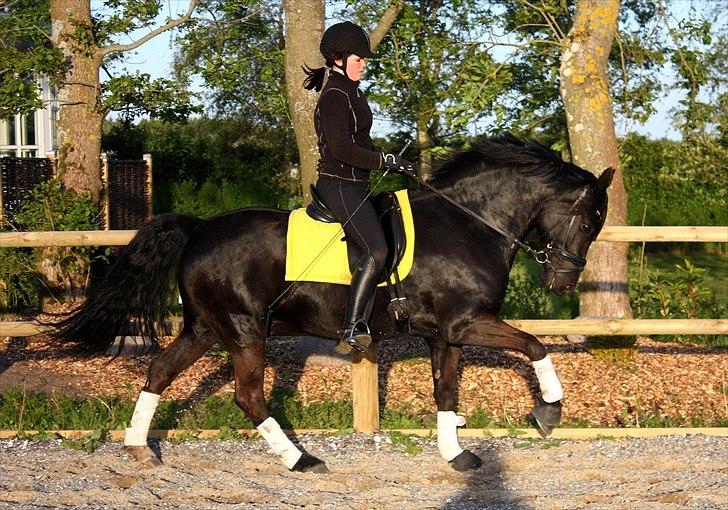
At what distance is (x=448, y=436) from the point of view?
6.77m

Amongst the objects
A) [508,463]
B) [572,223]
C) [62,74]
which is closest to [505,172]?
[572,223]

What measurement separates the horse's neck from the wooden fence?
40.0 inches

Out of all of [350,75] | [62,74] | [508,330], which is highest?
[62,74]

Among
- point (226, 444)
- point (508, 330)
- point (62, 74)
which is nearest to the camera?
point (508, 330)

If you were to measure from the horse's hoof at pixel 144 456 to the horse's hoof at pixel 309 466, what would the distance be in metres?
0.86

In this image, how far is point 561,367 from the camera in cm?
960

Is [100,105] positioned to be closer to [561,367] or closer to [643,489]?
[561,367]

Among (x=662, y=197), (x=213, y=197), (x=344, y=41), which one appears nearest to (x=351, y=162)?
(x=344, y=41)

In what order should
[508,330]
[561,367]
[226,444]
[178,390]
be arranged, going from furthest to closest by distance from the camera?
[561,367], [178,390], [226,444], [508,330]

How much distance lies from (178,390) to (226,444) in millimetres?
1795

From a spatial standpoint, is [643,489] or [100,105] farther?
[100,105]

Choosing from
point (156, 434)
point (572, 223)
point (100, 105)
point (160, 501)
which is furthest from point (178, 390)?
point (100, 105)

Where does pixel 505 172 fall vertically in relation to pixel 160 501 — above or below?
above

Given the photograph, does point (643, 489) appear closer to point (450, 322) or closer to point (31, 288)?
point (450, 322)
